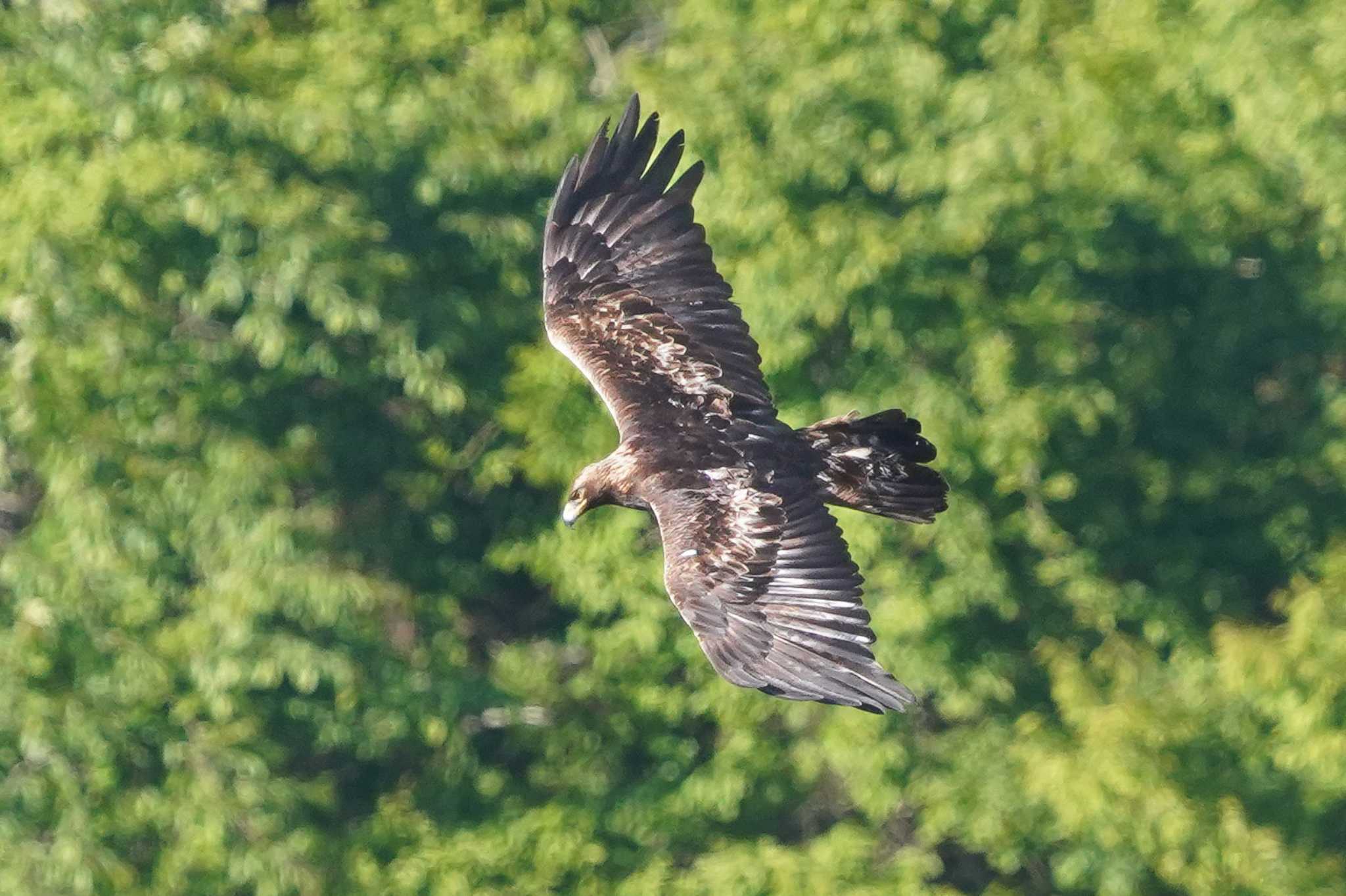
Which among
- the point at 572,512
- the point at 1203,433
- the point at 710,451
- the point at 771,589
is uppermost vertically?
the point at 1203,433

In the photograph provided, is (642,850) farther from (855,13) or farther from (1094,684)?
(855,13)

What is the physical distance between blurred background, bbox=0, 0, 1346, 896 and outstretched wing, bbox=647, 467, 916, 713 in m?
5.31

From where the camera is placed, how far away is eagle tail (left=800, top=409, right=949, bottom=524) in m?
10.9

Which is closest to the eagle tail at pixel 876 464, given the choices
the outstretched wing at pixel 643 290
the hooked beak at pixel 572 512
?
the outstretched wing at pixel 643 290

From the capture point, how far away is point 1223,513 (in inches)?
755

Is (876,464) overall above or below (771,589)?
above

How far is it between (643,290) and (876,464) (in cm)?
128

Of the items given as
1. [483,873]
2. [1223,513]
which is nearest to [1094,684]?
[1223,513]

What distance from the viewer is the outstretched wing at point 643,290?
11.4m

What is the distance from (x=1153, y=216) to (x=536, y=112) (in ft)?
11.9

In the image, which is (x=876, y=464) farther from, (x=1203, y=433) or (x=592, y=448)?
(x=1203, y=433)

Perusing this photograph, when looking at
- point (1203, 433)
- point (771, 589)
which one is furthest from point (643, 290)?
point (1203, 433)

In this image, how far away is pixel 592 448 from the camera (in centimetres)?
1664

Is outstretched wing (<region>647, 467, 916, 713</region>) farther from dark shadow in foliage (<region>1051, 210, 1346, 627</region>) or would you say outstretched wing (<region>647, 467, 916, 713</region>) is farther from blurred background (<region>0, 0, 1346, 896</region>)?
dark shadow in foliage (<region>1051, 210, 1346, 627</region>)
